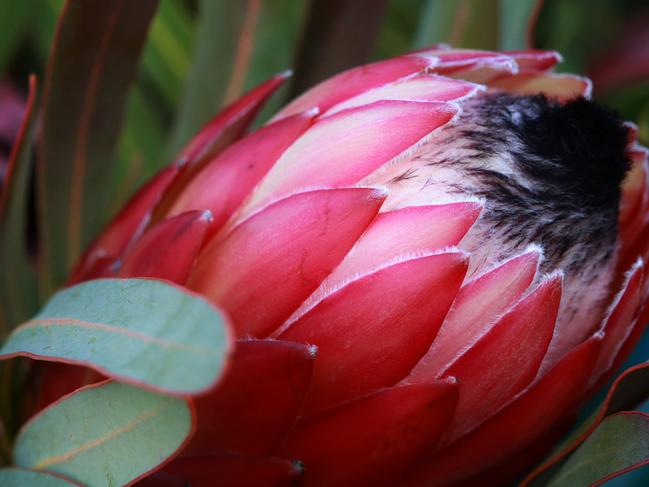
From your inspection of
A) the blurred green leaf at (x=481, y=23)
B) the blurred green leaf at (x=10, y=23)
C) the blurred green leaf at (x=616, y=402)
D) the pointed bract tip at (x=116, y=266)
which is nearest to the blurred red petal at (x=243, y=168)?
the pointed bract tip at (x=116, y=266)

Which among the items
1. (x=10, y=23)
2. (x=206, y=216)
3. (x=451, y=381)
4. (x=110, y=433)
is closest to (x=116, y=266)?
(x=206, y=216)

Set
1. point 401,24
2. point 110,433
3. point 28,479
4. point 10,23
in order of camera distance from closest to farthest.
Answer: point 110,433
point 28,479
point 10,23
point 401,24

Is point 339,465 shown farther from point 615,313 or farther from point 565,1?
point 565,1

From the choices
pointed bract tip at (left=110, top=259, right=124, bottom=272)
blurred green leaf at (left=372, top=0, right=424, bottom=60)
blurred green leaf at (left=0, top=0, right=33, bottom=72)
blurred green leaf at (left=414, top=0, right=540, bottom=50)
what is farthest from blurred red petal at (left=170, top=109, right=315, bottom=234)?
blurred green leaf at (left=372, top=0, right=424, bottom=60)

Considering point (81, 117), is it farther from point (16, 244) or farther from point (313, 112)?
point (313, 112)

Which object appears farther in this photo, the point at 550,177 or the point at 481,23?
the point at 481,23
